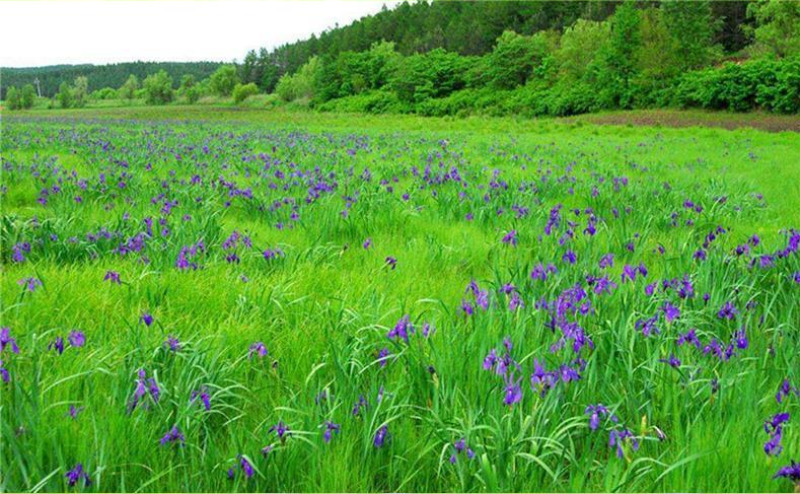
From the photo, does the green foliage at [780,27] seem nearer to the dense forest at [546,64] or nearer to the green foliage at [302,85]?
the dense forest at [546,64]

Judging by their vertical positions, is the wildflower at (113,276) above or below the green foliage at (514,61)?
below

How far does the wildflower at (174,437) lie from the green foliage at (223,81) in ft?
441

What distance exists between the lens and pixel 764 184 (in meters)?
9.44

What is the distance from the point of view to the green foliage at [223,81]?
12519 centimetres

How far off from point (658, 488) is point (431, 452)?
709 millimetres

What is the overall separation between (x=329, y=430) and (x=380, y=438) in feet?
0.55

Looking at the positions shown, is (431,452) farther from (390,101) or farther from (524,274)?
(390,101)

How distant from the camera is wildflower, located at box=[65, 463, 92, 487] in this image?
1584 mm

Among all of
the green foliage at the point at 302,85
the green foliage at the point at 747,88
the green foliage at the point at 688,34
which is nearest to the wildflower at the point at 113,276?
the green foliage at the point at 747,88

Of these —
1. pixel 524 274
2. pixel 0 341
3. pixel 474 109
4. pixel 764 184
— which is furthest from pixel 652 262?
pixel 474 109

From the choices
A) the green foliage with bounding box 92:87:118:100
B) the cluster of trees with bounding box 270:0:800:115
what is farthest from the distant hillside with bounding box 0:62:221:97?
the cluster of trees with bounding box 270:0:800:115

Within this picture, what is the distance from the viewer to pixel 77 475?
1.59 meters

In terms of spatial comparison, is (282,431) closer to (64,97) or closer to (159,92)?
(159,92)

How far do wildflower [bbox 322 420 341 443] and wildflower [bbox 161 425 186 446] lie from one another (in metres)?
0.44
